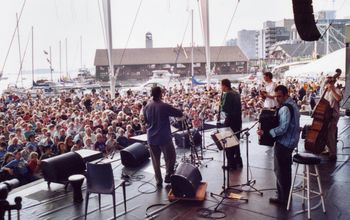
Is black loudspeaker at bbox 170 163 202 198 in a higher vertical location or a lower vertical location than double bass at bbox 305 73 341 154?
lower

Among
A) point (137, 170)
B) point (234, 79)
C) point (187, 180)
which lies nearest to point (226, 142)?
point (187, 180)

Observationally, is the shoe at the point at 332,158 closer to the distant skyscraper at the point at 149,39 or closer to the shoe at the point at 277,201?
the shoe at the point at 277,201

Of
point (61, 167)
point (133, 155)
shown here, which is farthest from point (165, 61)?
point (61, 167)

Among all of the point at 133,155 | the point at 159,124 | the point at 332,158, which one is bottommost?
the point at 332,158

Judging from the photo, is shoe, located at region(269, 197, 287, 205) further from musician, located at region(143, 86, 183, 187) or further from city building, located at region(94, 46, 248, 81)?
city building, located at region(94, 46, 248, 81)

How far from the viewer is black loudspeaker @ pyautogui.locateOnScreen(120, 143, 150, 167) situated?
685 cm

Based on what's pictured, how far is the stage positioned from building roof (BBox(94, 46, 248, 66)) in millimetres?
42158

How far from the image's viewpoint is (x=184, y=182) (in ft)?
16.0

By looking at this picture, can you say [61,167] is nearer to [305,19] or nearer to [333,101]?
[305,19]

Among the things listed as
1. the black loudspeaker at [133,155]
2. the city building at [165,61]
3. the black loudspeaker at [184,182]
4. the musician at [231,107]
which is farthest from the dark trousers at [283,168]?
the city building at [165,61]

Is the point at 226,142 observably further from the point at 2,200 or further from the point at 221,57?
the point at 221,57

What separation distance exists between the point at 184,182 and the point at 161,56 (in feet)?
152

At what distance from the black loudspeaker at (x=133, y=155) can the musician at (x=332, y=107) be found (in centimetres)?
359

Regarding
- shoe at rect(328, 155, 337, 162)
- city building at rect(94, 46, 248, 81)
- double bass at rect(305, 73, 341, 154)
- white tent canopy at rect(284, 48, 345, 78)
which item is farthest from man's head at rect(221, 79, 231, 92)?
city building at rect(94, 46, 248, 81)
